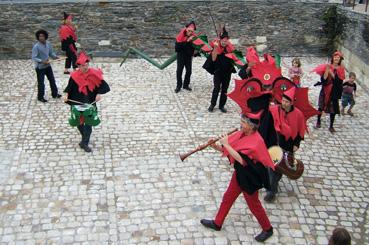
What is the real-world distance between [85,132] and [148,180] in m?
1.56

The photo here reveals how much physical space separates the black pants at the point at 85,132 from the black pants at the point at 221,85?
2933 millimetres

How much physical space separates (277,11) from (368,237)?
908cm

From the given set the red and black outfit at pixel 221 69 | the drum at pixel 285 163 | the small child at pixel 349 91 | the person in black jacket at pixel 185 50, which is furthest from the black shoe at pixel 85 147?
the small child at pixel 349 91

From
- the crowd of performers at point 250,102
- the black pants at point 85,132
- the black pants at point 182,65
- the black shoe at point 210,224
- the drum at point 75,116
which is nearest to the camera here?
the crowd of performers at point 250,102

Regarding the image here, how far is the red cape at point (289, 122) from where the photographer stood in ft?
20.8

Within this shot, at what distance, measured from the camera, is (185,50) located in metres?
10.7

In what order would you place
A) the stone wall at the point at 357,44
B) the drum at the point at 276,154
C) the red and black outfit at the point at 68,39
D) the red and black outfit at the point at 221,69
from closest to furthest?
the drum at the point at 276,154, the red and black outfit at the point at 221,69, the red and black outfit at the point at 68,39, the stone wall at the point at 357,44

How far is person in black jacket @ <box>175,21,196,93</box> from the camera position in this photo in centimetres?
1050

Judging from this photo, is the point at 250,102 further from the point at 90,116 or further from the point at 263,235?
the point at 90,116

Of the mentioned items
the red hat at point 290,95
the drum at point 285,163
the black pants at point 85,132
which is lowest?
the black pants at point 85,132

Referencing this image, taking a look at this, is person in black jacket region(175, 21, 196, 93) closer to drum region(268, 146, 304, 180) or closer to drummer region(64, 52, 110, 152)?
drummer region(64, 52, 110, 152)

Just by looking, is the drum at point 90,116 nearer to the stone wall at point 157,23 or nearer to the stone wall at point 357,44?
the stone wall at point 157,23

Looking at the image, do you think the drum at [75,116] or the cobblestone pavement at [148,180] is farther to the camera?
the drum at [75,116]

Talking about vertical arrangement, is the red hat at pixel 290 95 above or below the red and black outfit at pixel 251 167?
above
